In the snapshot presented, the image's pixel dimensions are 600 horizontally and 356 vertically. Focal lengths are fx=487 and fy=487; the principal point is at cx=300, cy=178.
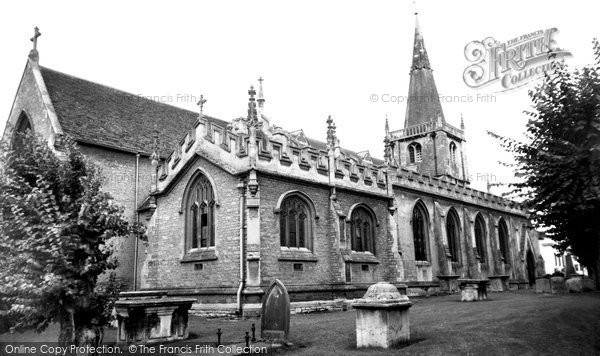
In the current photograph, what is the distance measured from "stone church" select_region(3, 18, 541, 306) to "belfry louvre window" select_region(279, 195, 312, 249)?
1.7 inches

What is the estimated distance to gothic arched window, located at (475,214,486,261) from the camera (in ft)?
122

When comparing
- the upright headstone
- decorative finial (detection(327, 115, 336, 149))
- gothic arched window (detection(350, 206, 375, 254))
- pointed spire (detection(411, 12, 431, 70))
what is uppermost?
pointed spire (detection(411, 12, 431, 70))

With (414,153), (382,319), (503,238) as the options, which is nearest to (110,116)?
(382,319)

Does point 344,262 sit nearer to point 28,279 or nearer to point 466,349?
point 466,349

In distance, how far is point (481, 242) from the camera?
3747cm

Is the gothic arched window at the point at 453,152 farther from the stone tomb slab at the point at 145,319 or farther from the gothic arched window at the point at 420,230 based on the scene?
the stone tomb slab at the point at 145,319

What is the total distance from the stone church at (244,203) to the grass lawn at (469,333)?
3765 mm

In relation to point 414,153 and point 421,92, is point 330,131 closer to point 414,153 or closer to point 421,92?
point 414,153

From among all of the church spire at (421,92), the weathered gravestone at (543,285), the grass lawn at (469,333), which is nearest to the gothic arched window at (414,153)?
the church spire at (421,92)

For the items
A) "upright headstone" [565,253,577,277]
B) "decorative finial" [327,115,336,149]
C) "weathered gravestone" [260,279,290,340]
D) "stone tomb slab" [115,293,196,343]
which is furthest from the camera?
"upright headstone" [565,253,577,277]

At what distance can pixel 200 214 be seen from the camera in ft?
68.3

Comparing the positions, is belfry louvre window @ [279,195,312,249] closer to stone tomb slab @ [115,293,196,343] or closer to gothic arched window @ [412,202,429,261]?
stone tomb slab @ [115,293,196,343]

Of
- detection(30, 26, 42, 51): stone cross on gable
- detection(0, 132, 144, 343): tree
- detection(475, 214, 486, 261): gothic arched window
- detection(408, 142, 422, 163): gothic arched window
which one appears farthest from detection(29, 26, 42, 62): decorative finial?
detection(408, 142, 422, 163): gothic arched window

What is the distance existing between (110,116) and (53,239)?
63.1 feet
